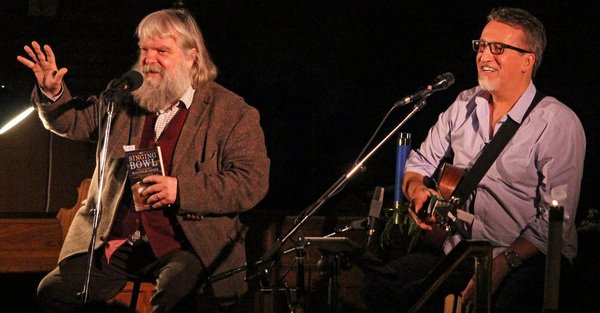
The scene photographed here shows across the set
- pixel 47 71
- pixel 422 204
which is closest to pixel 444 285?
pixel 422 204

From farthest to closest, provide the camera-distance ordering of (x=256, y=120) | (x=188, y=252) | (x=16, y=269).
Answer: (x=16, y=269) → (x=256, y=120) → (x=188, y=252)

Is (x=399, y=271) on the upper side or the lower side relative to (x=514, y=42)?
lower

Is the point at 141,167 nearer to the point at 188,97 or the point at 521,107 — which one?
the point at 188,97

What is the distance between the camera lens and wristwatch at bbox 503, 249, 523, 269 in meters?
3.68

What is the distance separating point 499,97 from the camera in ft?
13.6

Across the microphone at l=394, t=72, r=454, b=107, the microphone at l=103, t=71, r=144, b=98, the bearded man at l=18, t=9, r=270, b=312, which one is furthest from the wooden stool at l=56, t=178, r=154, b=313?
the microphone at l=394, t=72, r=454, b=107

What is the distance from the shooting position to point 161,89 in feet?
13.4

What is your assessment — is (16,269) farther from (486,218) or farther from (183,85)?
(486,218)

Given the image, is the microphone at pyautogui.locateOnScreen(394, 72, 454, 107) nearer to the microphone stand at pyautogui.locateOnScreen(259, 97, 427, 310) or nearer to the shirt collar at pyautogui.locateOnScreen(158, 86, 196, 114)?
the microphone stand at pyautogui.locateOnScreen(259, 97, 427, 310)

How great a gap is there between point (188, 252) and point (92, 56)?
9.30 feet

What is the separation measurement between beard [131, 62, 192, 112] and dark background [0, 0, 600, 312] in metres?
1.95

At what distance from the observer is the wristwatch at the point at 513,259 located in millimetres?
3678

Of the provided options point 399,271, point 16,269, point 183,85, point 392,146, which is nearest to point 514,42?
point 399,271

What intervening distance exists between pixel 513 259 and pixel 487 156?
60 cm
